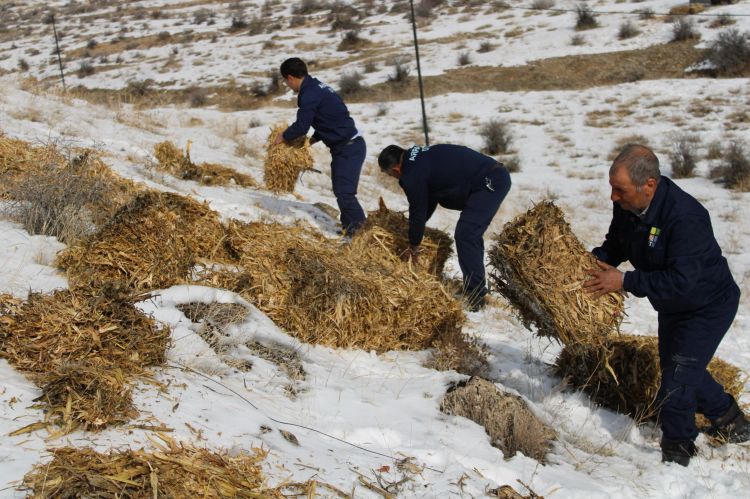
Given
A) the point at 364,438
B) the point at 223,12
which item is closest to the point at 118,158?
the point at 364,438

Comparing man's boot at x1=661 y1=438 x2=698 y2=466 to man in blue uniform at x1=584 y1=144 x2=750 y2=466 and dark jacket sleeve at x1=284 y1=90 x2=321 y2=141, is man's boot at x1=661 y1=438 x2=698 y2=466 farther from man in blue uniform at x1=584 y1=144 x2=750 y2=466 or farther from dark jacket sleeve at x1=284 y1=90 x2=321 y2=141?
dark jacket sleeve at x1=284 y1=90 x2=321 y2=141

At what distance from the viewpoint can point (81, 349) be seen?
3363 millimetres

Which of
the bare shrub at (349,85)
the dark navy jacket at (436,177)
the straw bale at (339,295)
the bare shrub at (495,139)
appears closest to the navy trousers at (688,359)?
the straw bale at (339,295)

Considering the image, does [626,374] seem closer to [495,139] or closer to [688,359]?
[688,359]

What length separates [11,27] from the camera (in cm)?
4556

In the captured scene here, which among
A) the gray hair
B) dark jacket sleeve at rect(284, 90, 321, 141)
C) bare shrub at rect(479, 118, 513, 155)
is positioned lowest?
bare shrub at rect(479, 118, 513, 155)

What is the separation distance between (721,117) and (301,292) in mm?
14112

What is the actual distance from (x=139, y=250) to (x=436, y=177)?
2.46 m

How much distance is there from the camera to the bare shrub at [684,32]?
2191 centimetres

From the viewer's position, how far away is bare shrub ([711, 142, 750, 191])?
11883 millimetres

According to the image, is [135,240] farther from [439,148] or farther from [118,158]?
[118,158]

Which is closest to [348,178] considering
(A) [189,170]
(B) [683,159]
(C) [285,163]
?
(C) [285,163]

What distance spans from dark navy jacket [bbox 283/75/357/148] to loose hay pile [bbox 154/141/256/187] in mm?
2637

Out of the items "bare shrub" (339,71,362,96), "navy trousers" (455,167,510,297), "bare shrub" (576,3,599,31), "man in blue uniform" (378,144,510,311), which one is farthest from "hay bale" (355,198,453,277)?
"bare shrub" (576,3,599,31)
